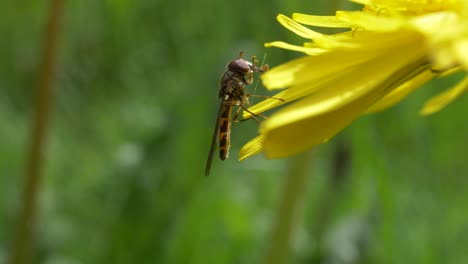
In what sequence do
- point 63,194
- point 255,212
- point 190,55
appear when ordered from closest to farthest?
1. point 255,212
2. point 63,194
3. point 190,55

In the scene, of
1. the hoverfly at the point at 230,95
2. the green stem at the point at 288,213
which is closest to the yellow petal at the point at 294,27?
the hoverfly at the point at 230,95

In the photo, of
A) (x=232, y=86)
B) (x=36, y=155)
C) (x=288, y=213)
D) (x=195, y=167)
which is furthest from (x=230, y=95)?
(x=195, y=167)

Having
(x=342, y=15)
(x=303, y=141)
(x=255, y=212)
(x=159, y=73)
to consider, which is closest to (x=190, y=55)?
(x=159, y=73)

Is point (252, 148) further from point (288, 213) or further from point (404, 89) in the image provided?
point (288, 213)

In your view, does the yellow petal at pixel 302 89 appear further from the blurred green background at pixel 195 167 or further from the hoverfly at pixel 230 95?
the blurred green background at pixel 195 167

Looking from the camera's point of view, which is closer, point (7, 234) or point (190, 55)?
point (7, 234)

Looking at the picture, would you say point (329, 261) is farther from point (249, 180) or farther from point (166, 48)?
point (166, 48)
